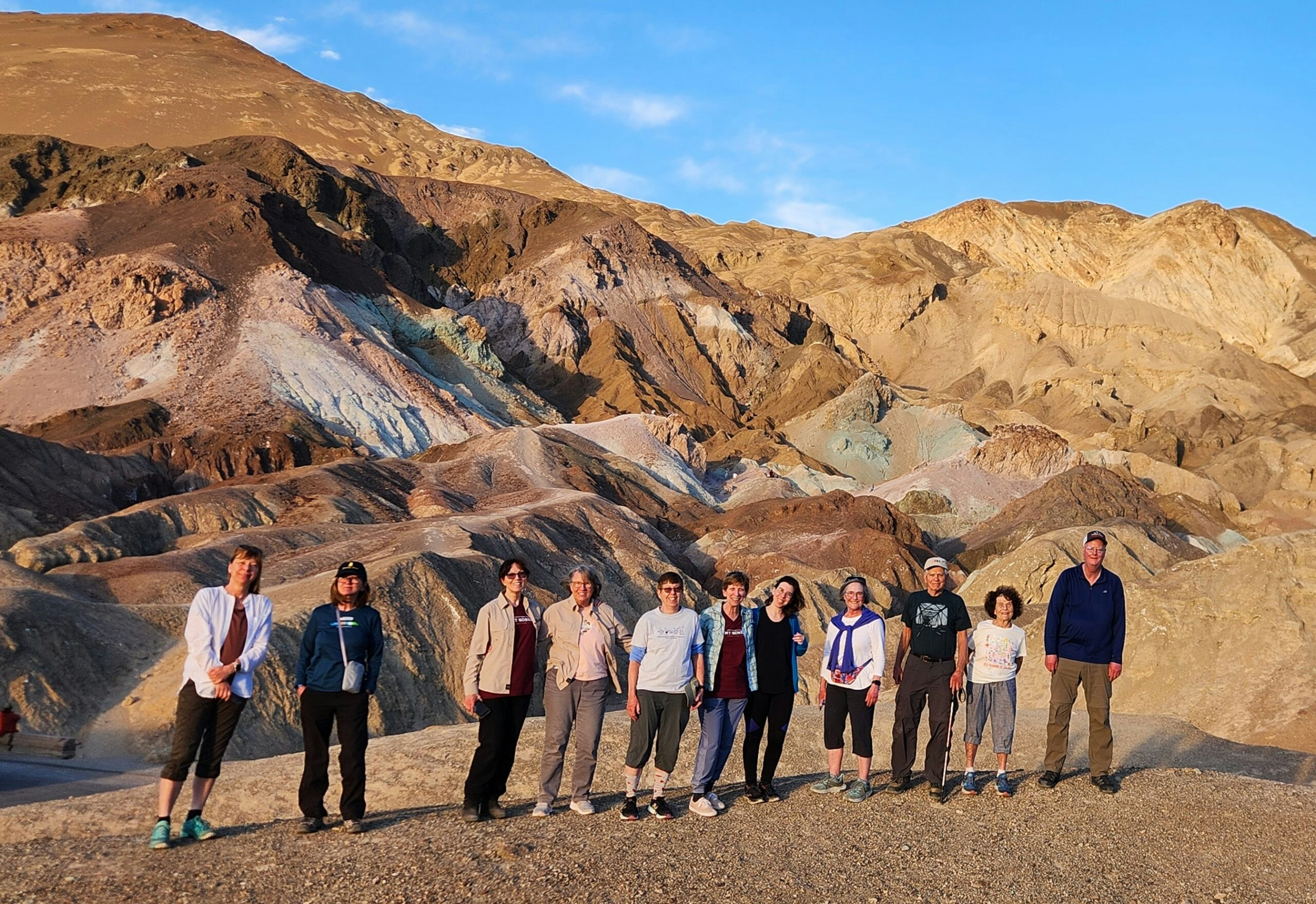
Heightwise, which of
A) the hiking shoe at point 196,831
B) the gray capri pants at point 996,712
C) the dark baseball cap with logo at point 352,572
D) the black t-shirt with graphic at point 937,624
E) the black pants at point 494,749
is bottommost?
the hiking shoe at point 196,831

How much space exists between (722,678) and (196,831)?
10.7 feet

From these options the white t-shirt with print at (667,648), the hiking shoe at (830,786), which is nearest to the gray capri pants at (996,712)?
the hiking shoe at (830,786)

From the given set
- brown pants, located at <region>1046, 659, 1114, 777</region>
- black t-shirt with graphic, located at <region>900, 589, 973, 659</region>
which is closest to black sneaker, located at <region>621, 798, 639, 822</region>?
black t-shirt with graphic, located at <region>900, 589, 973, 659</region>

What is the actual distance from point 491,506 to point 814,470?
2270 centimetres

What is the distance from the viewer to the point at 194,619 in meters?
6.68

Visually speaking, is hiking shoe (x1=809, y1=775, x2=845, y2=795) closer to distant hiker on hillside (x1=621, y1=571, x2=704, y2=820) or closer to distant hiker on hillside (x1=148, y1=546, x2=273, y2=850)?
distant hiker on hillside (x1=621, y1=571, x2=704, y2=820)

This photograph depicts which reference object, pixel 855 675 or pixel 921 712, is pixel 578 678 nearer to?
pixel 855 675

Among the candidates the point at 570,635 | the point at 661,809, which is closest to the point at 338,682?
the point at 570,635

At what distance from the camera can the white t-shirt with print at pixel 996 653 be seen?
834cm

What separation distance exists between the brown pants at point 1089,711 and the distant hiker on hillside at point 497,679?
3.79 meters

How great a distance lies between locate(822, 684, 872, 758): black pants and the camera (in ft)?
26.8

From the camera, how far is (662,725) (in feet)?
25.5

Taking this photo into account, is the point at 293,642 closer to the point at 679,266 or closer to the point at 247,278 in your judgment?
the point at 247,278

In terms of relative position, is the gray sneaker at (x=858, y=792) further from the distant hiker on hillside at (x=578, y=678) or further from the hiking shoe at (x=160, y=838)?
the hiking shoe at (x=160, y=838)
